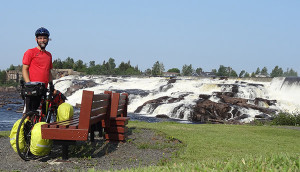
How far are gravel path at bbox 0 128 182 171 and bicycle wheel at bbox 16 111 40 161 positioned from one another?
16cm

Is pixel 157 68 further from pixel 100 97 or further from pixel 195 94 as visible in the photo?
pixel 100 97

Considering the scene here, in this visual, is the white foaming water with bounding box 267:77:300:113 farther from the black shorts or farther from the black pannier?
the black pannier

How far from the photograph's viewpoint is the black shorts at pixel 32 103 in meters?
5.85

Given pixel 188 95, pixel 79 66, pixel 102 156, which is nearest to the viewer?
pixel 102 156

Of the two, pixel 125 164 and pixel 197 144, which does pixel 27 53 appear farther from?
pixel 197 144

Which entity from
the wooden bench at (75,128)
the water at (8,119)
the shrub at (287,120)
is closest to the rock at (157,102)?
the water at (8,119)

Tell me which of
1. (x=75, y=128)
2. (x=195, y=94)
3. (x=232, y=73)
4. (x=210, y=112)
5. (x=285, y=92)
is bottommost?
(x=210, y=112)

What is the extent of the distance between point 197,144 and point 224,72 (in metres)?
129

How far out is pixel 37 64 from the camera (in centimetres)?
611

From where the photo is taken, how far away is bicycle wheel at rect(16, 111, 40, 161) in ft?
18.1

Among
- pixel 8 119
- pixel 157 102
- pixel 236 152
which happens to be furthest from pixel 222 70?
pixel 236 152

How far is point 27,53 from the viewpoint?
6059 mm

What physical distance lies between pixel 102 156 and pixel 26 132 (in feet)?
4.71

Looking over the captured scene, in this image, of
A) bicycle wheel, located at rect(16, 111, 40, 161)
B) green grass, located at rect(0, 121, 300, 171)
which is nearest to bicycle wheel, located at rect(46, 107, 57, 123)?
bicycle wheel, located at rect(16, 111, 40, 161)
